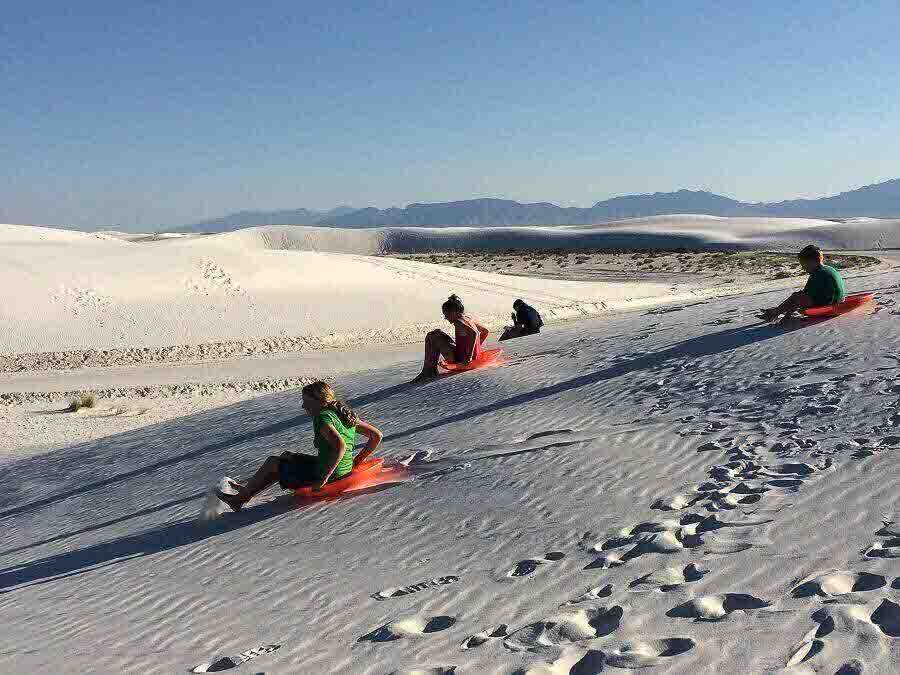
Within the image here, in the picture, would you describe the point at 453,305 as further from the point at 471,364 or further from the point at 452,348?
the point at 471,364

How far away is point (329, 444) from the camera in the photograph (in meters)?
6.55

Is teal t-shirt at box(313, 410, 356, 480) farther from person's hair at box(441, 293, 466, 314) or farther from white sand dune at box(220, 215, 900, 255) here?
white sand dune at box(220, 215, 900, 255)

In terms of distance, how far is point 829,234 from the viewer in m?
68.2

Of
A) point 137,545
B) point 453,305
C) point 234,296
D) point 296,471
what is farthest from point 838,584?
point 234,296

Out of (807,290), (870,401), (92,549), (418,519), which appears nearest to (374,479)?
(418,519)

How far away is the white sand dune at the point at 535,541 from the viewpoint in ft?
12.0

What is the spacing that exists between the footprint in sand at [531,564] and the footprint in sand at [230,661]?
4.33ft

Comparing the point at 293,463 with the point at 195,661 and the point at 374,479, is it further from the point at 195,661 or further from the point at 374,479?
the point at 195,661

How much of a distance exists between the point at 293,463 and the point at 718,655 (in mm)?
4181

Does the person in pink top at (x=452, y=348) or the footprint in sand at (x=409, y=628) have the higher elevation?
the person in pink top at (x=452, y=348)

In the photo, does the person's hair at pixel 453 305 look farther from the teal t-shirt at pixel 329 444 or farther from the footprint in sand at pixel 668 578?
the footprint in sand at pixel 668 578

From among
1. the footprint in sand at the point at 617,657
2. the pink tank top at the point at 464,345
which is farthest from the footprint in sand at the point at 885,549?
the pink tank top at the point at 464,345

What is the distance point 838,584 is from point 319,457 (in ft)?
13.2

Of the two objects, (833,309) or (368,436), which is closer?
(368,436)
